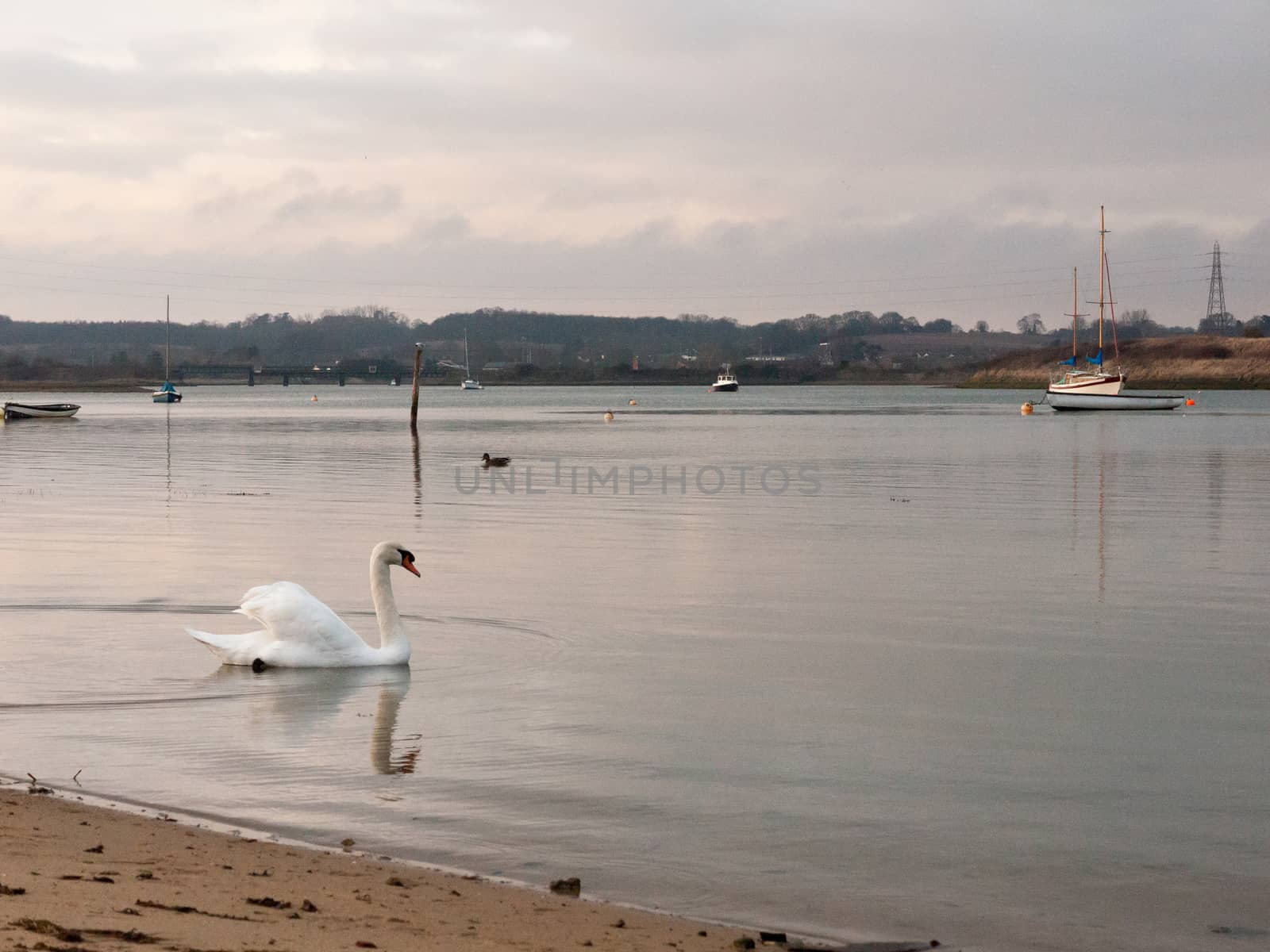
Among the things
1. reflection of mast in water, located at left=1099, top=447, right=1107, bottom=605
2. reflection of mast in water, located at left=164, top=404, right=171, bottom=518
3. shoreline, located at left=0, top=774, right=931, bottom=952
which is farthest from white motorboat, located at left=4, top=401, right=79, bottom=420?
shoreline, located at left=0, top=774, right=931, bottom=952

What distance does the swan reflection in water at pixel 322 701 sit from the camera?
10.8 meters

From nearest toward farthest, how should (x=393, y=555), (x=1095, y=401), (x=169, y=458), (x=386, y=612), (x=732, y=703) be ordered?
1. (x=732, y=703)
2. (x=386, y=612)
3. (x=393, y=555)
4. (x=169, y=458)
5. (x=1095, y=401)

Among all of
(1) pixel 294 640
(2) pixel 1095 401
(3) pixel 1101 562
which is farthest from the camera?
(2) pixel 1095 401

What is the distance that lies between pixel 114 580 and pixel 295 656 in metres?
6.69

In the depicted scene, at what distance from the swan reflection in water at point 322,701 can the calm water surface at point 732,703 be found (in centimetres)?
5

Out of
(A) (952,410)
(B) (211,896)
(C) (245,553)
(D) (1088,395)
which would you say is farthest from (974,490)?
(A) (952,410)

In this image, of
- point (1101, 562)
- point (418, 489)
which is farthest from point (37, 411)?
point (1101, 562)

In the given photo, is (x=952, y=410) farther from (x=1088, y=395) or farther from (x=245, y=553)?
(x=245, y=553)

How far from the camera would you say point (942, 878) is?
805cm

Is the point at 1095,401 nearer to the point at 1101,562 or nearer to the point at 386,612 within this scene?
the point at 1101,562

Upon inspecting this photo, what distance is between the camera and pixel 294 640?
13.4 m

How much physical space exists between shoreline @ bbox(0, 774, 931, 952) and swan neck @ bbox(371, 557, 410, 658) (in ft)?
16.6

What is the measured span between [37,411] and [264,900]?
9303 cm

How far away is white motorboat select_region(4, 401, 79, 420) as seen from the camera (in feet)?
303
